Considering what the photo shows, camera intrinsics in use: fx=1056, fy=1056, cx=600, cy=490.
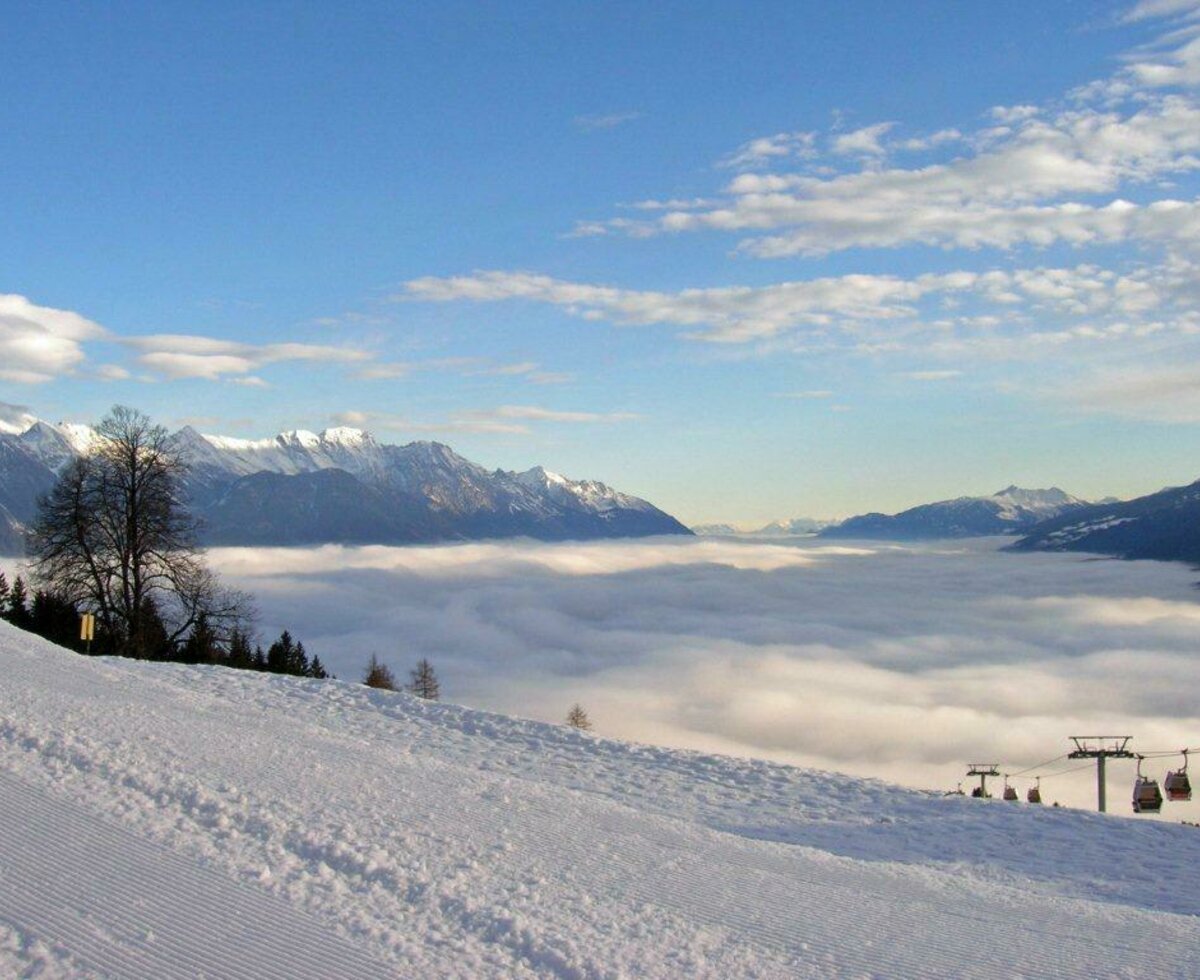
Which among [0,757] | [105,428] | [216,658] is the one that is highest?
[105,428]

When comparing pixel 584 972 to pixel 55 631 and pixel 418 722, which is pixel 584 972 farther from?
pixel 55 631

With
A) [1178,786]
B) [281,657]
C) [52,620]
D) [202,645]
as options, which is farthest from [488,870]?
[281,657]

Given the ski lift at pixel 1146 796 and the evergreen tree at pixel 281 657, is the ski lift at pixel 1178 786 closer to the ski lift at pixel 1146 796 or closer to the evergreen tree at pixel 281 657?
the ski lift at pixel 1146 796

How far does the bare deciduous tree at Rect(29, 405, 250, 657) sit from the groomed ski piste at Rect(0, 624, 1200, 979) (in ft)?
54.4

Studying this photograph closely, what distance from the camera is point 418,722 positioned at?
20828 millimetres

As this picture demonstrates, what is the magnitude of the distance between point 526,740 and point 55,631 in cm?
3937

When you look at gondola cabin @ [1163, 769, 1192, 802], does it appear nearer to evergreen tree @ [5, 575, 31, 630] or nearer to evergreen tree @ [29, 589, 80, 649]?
evergreen tree @ [29, 589, 80, 649]

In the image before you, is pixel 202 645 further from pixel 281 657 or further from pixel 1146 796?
pixel 1146 796

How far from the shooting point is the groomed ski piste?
8.27 m

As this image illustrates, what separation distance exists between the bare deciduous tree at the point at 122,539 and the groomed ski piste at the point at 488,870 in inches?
653

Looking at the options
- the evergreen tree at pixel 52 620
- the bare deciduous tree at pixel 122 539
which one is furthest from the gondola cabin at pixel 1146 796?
the evergreen tree at pixel 52 620

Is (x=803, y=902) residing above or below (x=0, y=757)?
below

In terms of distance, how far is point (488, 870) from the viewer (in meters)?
10.3

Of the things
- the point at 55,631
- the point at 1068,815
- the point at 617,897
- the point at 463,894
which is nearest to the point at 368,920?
the point at 463,894
